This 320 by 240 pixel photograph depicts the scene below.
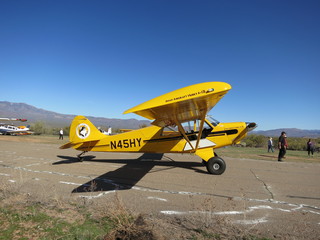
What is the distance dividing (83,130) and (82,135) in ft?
0.80

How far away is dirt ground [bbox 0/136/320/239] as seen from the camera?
11.9ft

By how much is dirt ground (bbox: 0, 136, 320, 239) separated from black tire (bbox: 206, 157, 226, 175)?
0.23 m

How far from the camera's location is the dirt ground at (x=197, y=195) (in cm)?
363

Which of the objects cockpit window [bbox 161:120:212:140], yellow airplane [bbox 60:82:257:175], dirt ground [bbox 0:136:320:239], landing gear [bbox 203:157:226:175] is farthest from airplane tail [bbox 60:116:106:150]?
landing gear [bbox 203:157:226:175]

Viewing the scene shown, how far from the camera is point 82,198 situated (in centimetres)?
492

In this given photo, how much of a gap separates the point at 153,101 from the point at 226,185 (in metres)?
3.94

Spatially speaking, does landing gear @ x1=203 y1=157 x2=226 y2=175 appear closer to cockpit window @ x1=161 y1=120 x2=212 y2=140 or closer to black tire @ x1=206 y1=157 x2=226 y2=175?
black tire @ x1=206 y1=157 x2=226 y2=175

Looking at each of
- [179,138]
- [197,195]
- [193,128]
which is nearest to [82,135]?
[179,138]

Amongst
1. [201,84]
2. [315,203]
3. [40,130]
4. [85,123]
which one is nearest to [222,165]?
[315,203]

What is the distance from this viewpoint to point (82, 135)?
9867 millimetres

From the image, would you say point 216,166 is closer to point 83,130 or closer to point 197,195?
point 197,195

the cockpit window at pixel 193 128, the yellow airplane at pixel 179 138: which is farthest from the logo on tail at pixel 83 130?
the cockpit window at pixel 193 128

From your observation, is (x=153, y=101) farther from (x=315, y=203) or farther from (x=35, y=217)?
(x=315, y=203)

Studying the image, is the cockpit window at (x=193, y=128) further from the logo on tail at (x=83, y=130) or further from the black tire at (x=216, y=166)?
the logo on tail at (x=83, y=130)
